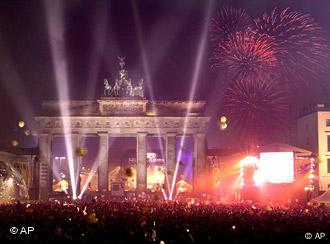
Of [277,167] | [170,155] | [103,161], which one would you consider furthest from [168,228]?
[103,161]

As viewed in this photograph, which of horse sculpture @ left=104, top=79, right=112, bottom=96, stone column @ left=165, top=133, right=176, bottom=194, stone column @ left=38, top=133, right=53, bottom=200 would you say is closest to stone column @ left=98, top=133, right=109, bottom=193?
horse sculpture @ left=104, top=79, right=112, bottom=96

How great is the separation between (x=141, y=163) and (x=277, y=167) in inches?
1259

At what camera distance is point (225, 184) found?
7512 cm

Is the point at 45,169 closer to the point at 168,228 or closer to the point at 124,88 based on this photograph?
the point at 124,88

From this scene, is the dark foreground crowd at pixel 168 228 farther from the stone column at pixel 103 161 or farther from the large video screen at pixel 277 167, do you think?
the stone column at pixel 103 161

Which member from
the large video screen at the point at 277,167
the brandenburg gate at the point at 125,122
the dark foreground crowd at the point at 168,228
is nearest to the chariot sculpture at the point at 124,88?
the brandenburg gate at the point at 125,122

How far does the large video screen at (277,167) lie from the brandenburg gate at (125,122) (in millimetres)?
26490

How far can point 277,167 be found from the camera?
→ 51.1 meters

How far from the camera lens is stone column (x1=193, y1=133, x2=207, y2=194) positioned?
77.3 metres

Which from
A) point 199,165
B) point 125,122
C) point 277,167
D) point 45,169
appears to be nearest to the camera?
point 277,167

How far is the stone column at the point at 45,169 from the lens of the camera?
249ft

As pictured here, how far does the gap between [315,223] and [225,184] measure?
170 feet

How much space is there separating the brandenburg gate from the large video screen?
2649cm

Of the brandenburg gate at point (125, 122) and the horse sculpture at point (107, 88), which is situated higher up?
the horse sculpture at point (107, 88)
